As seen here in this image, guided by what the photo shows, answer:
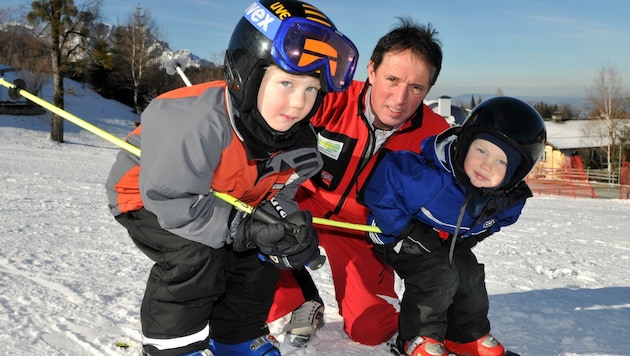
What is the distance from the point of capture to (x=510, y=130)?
254 centimetres

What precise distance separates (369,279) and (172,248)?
5.12ft

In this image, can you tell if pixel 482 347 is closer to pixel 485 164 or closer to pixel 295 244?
pixel 485 164

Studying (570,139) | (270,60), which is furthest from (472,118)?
(570,139)

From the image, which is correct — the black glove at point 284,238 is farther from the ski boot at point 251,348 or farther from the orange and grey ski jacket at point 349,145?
the orange and grey ski jacket at point 349,145

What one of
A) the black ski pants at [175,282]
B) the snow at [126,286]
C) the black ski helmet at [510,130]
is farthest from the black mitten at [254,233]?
the black ski helmet at [510,130]

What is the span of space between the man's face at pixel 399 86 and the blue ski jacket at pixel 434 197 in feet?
1.48

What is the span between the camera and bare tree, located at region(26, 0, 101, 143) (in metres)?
18.2

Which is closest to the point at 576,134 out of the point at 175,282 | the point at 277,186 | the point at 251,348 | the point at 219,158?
the point at 277,186

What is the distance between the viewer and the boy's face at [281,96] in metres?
2.13

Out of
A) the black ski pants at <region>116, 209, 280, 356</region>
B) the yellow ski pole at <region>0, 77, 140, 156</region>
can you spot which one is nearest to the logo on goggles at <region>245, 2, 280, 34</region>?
the yellow ski pole at <region>0, 77, 140, 156</region>

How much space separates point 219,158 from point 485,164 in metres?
1.33

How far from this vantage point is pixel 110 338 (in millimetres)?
2473

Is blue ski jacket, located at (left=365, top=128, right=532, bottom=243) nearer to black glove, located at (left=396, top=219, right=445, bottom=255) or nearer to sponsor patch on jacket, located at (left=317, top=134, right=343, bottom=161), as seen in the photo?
black glove, located at (left=396, top=219, right=445, bottom=255)

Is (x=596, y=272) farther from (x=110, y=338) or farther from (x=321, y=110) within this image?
(x=110, y=338)
